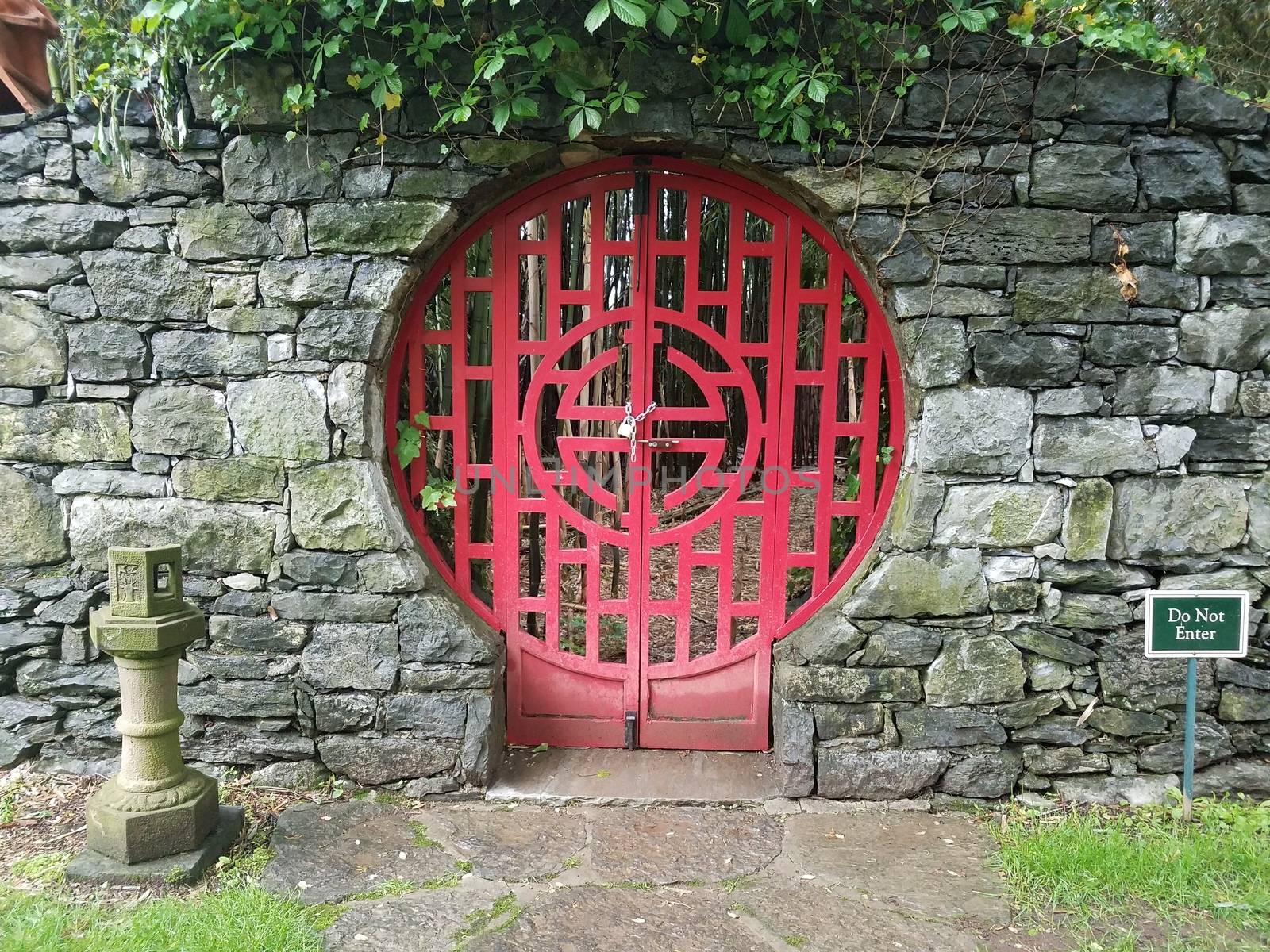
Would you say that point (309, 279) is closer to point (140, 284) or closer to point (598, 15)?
point (140, 284)

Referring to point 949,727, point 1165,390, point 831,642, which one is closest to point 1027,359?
point 1165,390

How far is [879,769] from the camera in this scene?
2.86 m

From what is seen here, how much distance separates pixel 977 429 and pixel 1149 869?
1.47 meters

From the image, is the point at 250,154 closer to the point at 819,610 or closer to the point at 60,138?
the point at 60,138

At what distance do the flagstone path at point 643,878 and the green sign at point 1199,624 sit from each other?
91 cm

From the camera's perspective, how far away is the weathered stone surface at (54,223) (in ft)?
9.18

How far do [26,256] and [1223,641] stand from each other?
4369mm

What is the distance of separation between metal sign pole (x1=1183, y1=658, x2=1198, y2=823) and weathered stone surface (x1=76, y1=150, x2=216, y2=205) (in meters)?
3.80

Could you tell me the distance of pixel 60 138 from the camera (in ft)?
9.16

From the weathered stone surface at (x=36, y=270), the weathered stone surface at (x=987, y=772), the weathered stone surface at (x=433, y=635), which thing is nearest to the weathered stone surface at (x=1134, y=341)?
the weathered stone surface at (x=987, y=772)

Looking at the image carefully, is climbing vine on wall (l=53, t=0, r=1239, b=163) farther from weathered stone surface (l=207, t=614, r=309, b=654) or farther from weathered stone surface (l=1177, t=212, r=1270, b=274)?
weathered stone surface (l=207, t=614, r=309, b=654)

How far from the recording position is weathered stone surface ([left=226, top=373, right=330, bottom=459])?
2832mm

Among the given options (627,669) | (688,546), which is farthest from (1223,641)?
(627,669)

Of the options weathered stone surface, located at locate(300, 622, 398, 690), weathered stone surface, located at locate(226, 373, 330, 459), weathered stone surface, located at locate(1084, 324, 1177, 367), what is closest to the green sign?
weathered stone surface, located at locate(1084, 324, 1177, 367)
